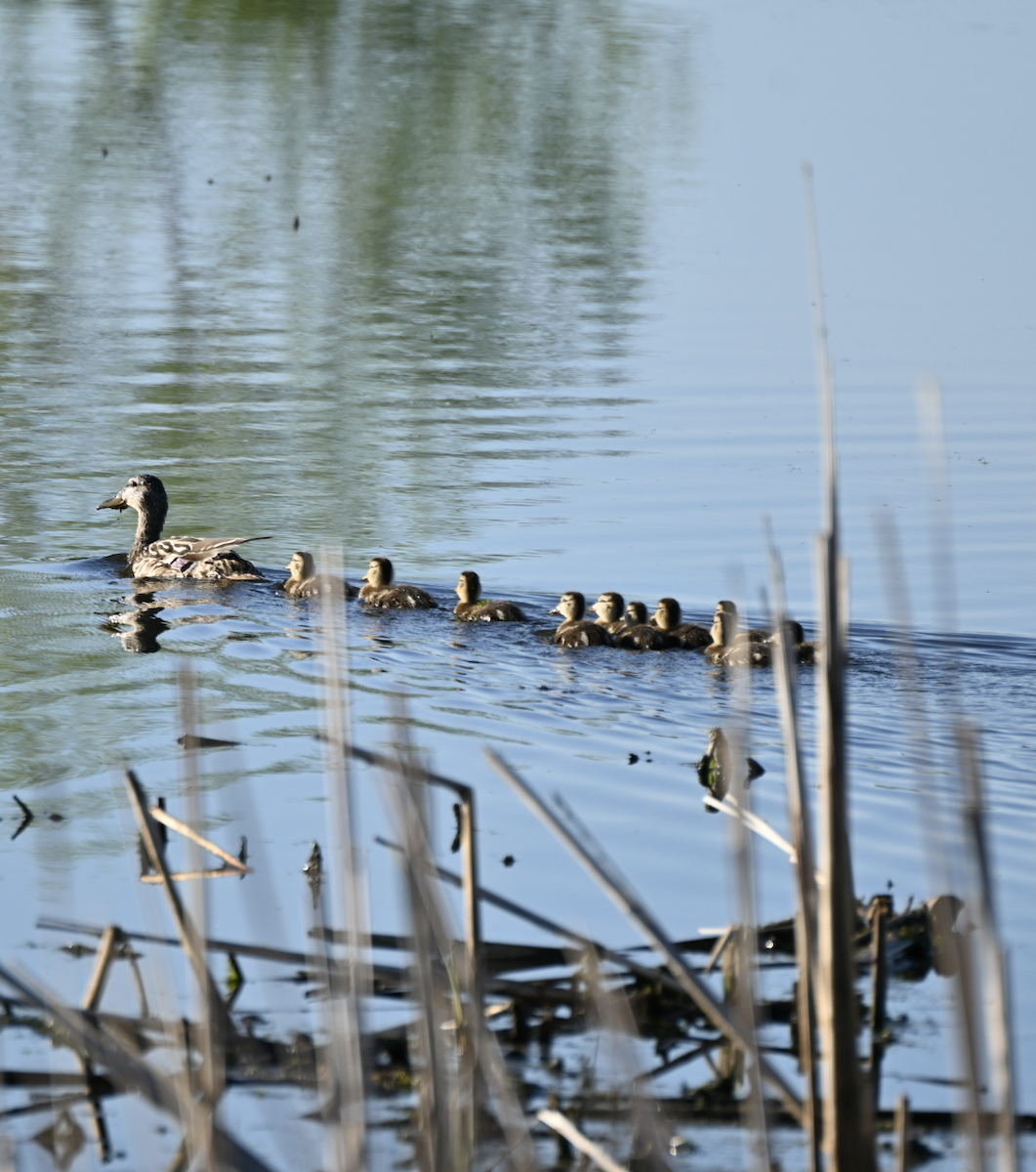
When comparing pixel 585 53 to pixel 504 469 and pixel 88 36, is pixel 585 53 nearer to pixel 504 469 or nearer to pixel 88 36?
pixel 88 36

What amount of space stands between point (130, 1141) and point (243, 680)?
441cm

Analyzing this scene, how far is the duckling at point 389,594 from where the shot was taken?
373 inches

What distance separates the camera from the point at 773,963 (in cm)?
464

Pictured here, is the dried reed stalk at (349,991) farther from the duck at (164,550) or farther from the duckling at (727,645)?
the duck at (164,550)

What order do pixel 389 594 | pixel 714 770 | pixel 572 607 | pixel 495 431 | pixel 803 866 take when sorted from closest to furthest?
pixel 803 866 → pixel 714 770 → pixel 572 607 → pixel 389 594 → pixel 495 431

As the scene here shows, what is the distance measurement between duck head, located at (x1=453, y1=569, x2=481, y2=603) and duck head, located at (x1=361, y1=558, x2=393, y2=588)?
469mm

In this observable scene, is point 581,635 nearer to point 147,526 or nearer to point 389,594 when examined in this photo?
point 389,594

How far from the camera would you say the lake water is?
6188 mm

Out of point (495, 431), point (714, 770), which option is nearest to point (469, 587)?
point (714, 770)

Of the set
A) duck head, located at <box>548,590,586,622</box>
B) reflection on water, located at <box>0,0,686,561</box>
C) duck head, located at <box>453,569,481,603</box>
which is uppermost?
reflection on water, located at <box>0,0,686,561</box>

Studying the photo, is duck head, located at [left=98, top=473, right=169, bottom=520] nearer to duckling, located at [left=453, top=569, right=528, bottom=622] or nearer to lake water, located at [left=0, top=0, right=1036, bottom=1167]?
lake water, located at [left=0, top=0, right=1036, bottom=1167]

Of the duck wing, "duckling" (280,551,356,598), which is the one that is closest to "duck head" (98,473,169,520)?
the duck wing

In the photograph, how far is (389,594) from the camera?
9492mm

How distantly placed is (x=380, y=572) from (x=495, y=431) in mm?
4143
